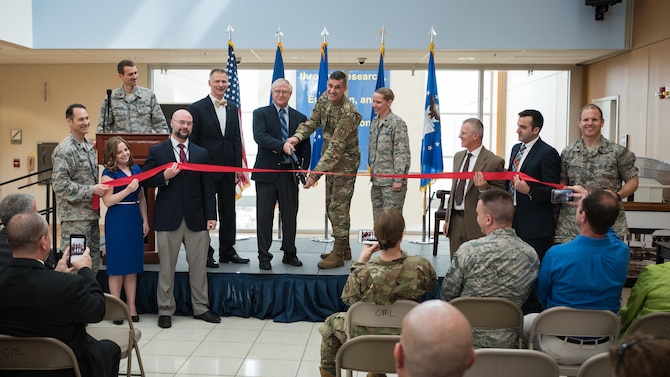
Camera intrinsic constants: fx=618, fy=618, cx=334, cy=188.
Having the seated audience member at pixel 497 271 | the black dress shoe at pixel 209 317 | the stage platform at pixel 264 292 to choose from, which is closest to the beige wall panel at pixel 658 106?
the stage platform at pixel 264 292

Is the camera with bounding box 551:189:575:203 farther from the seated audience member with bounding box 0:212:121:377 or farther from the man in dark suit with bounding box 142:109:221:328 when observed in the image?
the seated audience member with bounding box 0:212:121:377

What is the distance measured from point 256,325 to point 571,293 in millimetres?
3029

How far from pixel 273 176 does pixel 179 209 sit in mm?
949

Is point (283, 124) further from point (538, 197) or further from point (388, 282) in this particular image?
point (388, 282)

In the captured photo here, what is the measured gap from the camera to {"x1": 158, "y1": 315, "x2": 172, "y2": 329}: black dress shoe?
5.30 meters

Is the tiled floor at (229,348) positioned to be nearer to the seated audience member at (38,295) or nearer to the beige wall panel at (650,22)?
the seated audience member at (38,295)

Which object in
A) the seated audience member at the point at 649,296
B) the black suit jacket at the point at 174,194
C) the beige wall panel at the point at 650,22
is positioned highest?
the beige wall panel at the point at 650,22

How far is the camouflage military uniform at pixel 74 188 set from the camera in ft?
16.1

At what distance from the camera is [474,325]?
129 inches

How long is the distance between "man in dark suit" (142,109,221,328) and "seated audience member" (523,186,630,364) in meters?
3.05

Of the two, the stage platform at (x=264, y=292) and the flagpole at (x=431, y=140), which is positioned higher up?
the flagpole at (x=431, y=140)

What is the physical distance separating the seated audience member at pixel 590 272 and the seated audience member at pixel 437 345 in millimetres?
1825

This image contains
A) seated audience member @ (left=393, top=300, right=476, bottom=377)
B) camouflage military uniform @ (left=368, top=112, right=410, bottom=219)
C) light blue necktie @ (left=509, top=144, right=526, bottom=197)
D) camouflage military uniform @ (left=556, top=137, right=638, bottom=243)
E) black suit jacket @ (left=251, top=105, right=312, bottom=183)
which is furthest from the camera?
camouflage military uniform @ (left=368, top=112, right=410, bottom=219)

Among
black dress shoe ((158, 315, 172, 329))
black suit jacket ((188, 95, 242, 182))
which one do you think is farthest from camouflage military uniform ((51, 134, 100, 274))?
black suit jacket ((188, 95, 242, 182))
